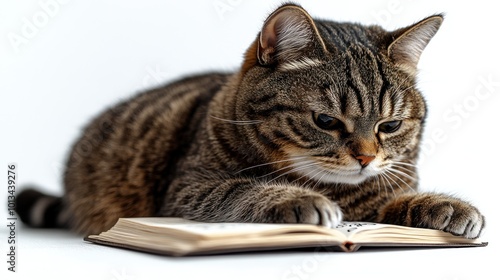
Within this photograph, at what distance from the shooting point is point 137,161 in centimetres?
201

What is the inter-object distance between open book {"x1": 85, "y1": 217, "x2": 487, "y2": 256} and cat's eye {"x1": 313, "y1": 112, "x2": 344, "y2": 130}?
0.24 m

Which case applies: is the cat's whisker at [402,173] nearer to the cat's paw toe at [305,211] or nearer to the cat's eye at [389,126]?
the cat's eye at [389,126]

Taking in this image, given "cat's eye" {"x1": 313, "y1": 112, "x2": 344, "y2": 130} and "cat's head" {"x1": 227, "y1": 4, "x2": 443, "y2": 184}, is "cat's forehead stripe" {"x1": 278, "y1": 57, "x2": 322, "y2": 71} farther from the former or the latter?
"cat's eye" {"x1": 313, "y1": 112, "x2": 344, "y2": 130}

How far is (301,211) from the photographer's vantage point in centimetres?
137

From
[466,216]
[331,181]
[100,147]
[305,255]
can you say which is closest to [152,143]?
[100,147]

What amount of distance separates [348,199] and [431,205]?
22cm

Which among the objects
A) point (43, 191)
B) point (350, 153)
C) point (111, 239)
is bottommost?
point (43, 191)

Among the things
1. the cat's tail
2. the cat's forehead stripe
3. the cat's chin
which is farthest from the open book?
the cat's tail

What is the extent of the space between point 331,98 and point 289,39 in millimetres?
192

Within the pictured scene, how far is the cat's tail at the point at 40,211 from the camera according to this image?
2.25 meters

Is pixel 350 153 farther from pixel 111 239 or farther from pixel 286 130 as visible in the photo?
pixel 111 239

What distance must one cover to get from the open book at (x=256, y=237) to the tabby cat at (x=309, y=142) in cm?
5

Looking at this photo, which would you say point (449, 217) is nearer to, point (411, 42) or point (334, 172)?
point (334, 172)

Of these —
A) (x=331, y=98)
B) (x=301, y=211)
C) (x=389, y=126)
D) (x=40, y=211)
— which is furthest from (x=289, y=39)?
(x=40, y=211)
